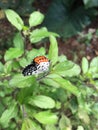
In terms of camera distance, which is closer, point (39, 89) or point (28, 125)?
point (28, 125)

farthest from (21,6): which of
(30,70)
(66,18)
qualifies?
(30,70)

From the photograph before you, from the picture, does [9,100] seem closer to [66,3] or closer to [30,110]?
[30,110]

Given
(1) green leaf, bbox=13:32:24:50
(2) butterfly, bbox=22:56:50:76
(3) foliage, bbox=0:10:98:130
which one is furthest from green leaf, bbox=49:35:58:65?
(1) green leaf, bbox=13:32:24:50

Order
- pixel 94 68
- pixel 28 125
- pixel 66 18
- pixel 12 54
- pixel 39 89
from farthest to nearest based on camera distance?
pixel 66 18 → pixel 94 68 → pixel 39 89 → pixel 12 54 → pixel 28 125

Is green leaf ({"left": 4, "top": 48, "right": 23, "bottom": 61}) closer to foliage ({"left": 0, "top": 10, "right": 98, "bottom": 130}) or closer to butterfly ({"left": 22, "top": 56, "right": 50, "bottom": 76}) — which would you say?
foliage ({"left": 0, "top": 10, "right": 98, "bottom": 130})

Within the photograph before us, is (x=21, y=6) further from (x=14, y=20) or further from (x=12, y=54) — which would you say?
(x=12, y=54)

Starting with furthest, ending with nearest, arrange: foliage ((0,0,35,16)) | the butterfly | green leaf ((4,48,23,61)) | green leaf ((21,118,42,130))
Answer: foliage ((0,0,35,16)) < green leaf ((4,48,23,61)) < green leaf ((21,118,42,130)) < the butterfly

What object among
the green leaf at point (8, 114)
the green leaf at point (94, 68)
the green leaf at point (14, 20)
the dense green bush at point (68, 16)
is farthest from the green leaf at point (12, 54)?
the dense green bush at point (68, 16)
